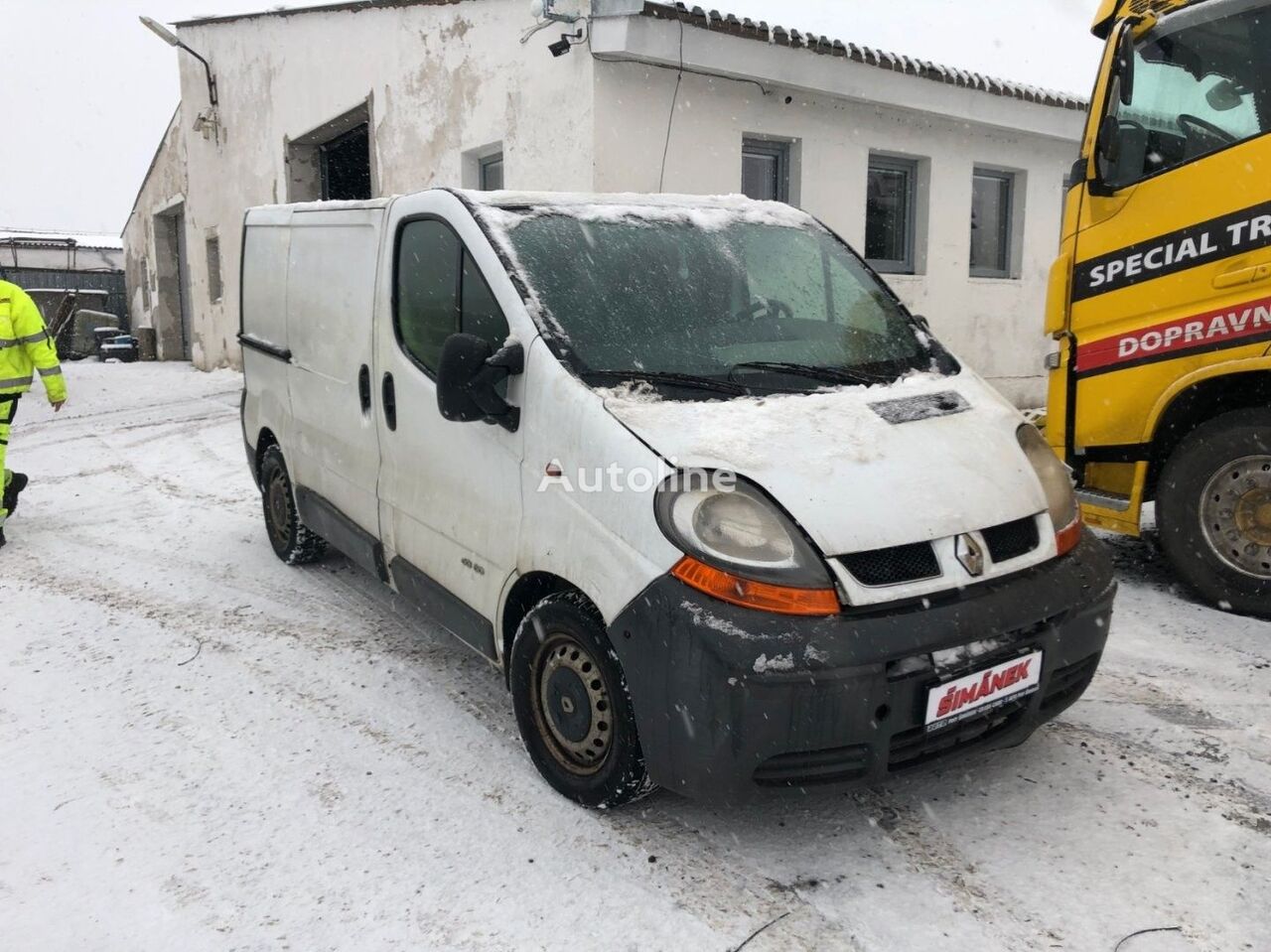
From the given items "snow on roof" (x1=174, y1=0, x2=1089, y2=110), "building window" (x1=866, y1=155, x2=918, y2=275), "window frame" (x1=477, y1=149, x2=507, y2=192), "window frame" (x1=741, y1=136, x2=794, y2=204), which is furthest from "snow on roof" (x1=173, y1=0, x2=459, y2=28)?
"building window" (x1=866, y1=155, x2=918, y2=275)

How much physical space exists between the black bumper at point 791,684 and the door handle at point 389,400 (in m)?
1.58

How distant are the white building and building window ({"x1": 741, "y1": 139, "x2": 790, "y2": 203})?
0.07ft

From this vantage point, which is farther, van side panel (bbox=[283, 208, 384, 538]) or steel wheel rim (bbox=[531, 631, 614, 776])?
van side panel (bbox=[283, 208, 384, 538])

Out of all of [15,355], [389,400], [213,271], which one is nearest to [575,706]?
[389,400]

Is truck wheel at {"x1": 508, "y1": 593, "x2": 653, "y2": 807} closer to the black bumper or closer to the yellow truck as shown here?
the black bumper

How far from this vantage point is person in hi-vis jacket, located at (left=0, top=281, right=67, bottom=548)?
19.6 ft

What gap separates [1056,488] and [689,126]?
21.1ft

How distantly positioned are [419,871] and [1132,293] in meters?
3.99

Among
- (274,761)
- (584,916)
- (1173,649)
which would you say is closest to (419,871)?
(584,916)

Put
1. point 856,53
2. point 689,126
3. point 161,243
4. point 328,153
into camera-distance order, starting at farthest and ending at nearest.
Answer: point 161,243, point 328,153, point 856,53, point 689,126

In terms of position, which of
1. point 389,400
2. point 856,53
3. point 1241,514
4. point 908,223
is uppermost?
point 856,53

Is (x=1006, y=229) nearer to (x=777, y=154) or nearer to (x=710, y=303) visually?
(x=777, y=154)

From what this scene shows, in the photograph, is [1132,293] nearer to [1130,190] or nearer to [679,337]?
[1130,190]

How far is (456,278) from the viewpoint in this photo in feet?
10.9
